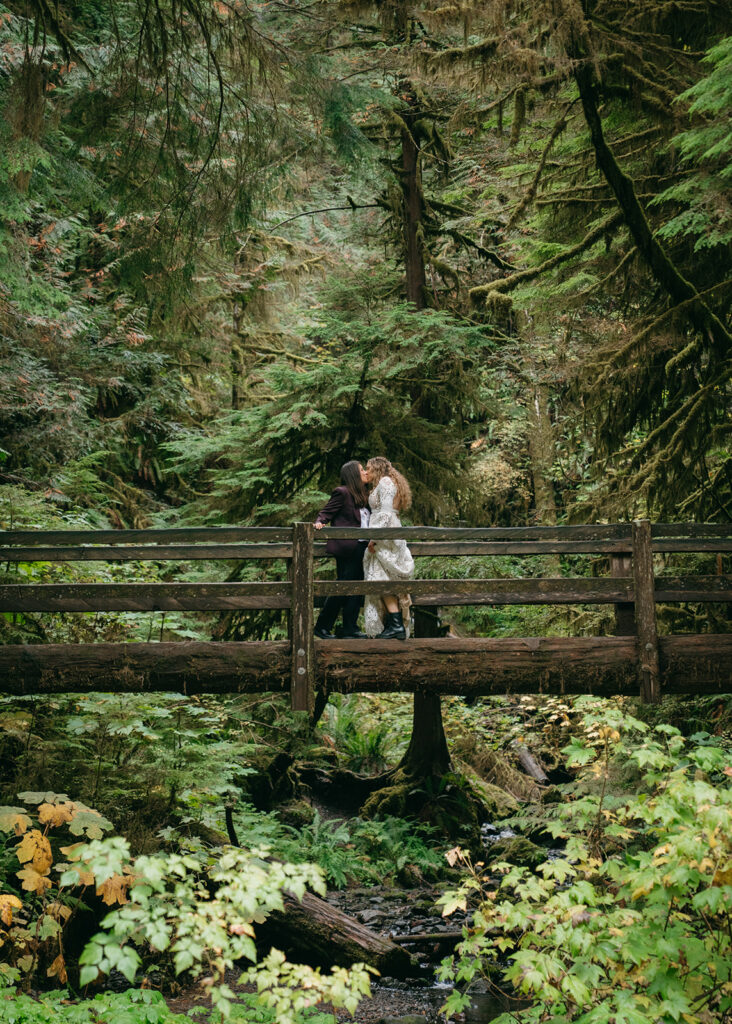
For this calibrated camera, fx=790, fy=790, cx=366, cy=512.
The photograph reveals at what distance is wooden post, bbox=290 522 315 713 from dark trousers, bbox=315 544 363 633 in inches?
35.2

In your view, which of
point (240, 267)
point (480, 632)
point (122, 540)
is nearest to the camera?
point (122, 540)

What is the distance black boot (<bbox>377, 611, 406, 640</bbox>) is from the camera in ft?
24.3

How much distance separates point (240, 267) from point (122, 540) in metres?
10.6

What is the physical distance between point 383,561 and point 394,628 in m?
0.68

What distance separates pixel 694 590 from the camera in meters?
7.09

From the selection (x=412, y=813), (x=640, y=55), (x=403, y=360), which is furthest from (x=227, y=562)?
(x=640, y=55)

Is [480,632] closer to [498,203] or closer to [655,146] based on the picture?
[498,203]

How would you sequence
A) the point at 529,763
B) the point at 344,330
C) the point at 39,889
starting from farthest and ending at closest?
1. the point at 529,763
2. the point at 344,330
3. the point at 39,889

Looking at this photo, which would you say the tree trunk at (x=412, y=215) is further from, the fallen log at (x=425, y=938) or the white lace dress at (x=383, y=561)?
the fallen log at (x=425, y=938)

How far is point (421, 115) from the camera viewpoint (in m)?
12.3

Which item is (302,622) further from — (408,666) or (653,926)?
(653,926)

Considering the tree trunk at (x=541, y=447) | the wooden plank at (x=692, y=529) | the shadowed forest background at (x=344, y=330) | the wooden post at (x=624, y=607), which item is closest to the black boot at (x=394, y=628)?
the shadowed forest background at (x=344, y=330)

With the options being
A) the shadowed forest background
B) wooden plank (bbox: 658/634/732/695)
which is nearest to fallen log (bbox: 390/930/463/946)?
the shadowed forest background

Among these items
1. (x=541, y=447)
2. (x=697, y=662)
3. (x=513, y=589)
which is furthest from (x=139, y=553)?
(x=541, y=447)
